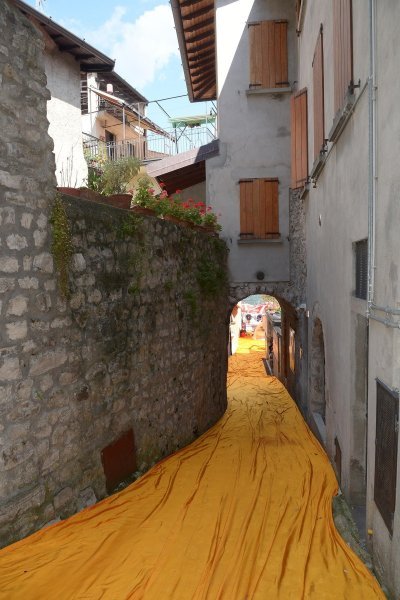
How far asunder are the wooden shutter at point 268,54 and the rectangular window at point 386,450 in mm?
8585

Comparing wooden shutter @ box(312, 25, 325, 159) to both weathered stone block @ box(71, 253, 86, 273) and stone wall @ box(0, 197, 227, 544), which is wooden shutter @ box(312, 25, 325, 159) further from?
weathered stone block @ box(71, 253, 86, 273)

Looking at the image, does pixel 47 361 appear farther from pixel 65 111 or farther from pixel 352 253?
pixel 65 111

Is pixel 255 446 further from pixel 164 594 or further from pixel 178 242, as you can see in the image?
pixel 164 594

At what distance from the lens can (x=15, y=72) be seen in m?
3.30

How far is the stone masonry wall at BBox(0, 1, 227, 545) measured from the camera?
3.29 m

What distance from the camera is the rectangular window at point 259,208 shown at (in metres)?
10.5

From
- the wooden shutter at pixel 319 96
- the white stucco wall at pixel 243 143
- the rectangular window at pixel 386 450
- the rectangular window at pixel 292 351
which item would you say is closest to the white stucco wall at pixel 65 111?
the white stucco wall at pixel 243 143

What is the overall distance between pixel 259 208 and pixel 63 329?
7338 millimetres

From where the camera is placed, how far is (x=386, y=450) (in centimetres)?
320

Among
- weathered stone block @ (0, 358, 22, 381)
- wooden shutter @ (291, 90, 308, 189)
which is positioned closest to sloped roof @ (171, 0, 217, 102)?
wooden shutter @ (291, 90, 308, 189)

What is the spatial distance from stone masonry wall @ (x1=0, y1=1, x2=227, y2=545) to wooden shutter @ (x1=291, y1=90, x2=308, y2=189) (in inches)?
126

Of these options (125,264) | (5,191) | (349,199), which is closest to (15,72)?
(5,191)

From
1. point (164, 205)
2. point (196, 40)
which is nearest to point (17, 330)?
point (164, 205)

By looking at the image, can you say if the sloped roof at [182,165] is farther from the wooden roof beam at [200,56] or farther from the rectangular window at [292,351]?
the rectangular window at [292,351]
